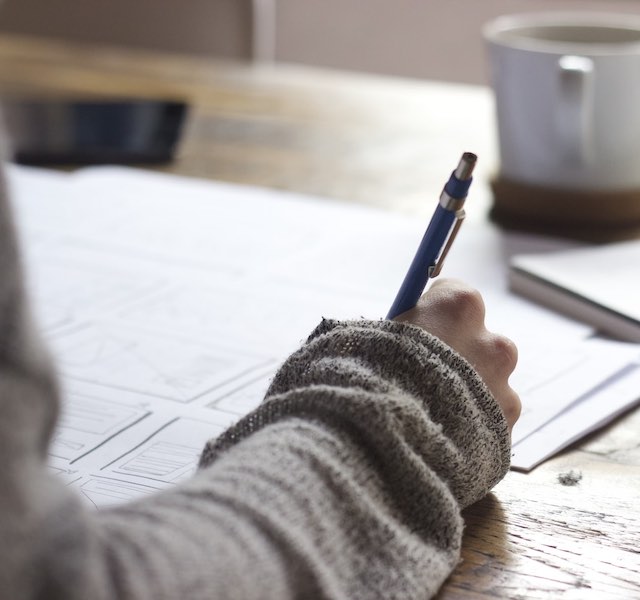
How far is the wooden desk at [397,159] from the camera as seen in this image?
40 centimetres

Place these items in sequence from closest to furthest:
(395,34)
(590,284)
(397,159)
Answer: (590,284) < (397,159) < (395,34)

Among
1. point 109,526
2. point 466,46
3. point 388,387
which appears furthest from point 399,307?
point 466,46

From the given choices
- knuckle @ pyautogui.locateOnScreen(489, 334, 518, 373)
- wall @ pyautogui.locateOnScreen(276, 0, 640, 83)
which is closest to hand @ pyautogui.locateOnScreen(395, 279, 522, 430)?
knuckle @ pyautogui.locateOnScreen(489, 334, 518, 373)

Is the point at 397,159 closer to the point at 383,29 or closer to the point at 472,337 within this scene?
the point at 472,337

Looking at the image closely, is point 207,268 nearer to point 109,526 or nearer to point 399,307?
point 399,307

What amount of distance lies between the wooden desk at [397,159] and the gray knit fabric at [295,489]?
0.03m

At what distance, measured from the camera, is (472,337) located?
18.4 inches

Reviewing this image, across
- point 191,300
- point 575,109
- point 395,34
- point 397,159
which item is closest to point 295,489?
point 191,300

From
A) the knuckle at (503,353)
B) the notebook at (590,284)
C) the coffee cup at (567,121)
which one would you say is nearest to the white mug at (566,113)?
the coffee cup at (567,121)

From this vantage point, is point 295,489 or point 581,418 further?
point 581,418

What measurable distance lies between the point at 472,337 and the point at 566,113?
17.0 inches

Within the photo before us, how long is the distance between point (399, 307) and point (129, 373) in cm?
18

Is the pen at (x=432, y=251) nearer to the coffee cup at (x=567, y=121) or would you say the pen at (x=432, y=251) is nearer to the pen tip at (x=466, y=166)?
the pen tip at (x=466, y=166)

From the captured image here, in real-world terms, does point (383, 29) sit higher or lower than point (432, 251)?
lower
